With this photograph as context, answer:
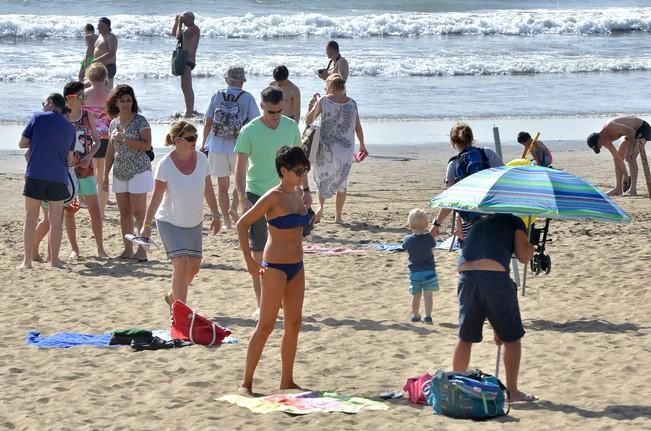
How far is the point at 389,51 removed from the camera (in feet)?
106

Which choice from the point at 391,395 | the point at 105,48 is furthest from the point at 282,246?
the point at 105,48

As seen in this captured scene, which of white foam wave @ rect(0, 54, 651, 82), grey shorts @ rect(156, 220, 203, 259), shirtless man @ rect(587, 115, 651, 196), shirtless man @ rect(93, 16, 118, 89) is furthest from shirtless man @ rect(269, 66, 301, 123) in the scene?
white foam wave @ rect(0, 54, 651, 82)

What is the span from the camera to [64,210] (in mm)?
11648

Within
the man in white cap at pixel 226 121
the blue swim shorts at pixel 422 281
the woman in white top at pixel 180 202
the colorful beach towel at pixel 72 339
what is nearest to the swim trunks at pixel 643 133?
the man in white cap at pixel 226 121

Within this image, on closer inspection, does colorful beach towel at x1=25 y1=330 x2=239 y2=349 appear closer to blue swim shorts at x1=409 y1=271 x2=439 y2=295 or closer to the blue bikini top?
blue swim shorts at x1=409 y1=271 x2=439 y2=295

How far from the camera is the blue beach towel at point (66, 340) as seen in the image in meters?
8.62

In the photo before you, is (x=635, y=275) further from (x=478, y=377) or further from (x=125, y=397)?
(x=125, y=397)

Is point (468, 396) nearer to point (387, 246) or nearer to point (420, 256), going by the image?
point (420, 256)

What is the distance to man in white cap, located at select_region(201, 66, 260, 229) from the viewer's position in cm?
1140

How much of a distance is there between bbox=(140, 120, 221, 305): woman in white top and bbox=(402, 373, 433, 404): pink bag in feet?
7.02

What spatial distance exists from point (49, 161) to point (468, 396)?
534 cm

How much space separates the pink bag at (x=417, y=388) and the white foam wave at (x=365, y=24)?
2761 centimetres

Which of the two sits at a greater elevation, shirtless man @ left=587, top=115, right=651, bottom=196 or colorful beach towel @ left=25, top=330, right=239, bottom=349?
shirtless man @ left=587, top=115, right=651, bottom=196

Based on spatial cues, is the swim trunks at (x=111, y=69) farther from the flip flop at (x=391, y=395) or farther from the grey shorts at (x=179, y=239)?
the flip flop at (x=391, y=395)
